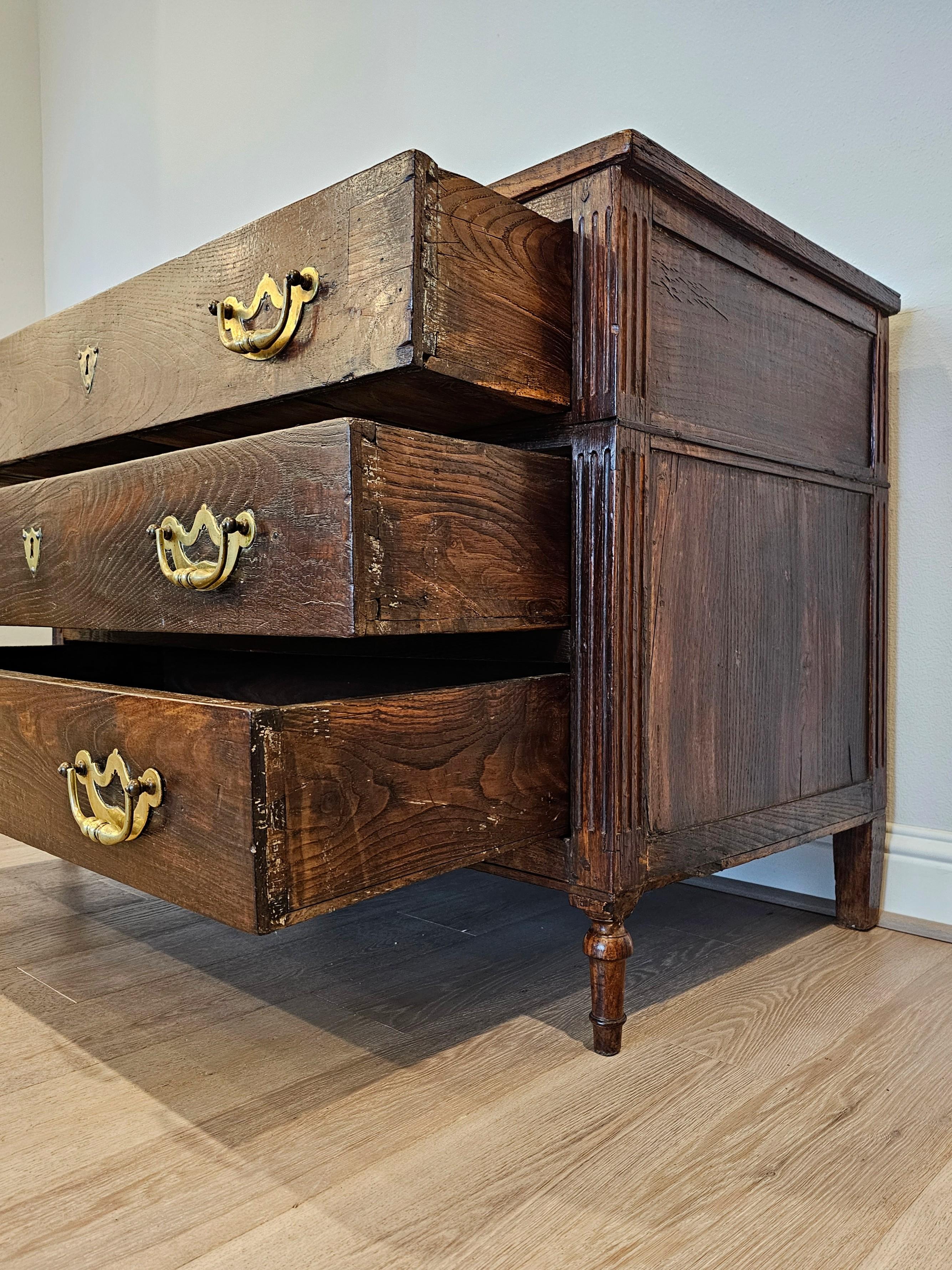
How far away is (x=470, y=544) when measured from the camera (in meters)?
0.68

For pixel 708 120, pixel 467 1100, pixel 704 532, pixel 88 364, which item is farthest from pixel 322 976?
pixel 708 120

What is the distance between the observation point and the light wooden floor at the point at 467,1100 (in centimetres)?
54

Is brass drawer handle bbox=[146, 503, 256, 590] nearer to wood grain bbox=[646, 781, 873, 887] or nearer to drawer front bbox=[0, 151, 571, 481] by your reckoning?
drawer front bbox=[0, 151, 571, 481]

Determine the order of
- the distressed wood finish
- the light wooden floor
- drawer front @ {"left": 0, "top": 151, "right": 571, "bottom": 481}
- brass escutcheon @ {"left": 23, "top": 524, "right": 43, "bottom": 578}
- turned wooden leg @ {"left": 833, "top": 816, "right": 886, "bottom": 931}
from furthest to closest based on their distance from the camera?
turned wooden leg @ {"left": 833, "top": 816, "right": 886, "bottom": 931} → brass escutcheon @ {"left": 23, "top": 524, "right": 43, "bottom": 578} → the distressed wood finish → drawer front @ {"left": 0, "top": 151, "right": 571, "bottom": 481} → the light wooden floor

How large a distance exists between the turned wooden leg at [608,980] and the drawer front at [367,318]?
1.38ft

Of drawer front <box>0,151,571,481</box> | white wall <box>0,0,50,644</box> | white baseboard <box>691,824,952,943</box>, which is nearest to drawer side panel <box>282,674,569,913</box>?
drawer front <box>0,151,571,481</box>

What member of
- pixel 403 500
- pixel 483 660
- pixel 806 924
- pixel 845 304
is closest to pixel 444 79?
pixel 845 304

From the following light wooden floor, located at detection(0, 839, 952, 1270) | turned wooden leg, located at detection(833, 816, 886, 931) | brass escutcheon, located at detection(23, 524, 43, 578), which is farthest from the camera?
turned wooden leg, located at detection(833, 816, 886, 931)

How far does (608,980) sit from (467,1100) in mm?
143

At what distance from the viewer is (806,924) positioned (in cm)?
110

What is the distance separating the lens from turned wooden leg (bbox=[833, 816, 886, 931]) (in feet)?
3.53

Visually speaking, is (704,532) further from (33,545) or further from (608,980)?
(33,545)

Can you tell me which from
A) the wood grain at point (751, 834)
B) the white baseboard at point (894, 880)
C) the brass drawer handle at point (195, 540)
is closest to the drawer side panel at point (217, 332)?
the brass drawer handle at point (195, 540)

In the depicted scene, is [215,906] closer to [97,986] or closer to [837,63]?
[97,986]
